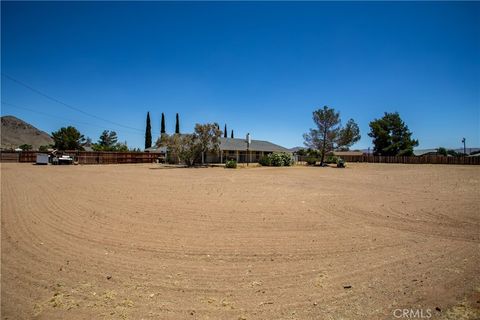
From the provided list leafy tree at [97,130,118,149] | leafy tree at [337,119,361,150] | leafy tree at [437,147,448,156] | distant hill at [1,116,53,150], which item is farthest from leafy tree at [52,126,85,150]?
leafy tree at [437,147,448,156]

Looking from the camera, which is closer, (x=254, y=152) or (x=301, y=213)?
(x=301, y=213)

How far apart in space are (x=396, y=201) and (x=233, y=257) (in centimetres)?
787

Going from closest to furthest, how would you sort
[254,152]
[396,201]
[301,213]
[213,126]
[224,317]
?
[224,317], [301,213], [396,201], [213,126], [254,152]

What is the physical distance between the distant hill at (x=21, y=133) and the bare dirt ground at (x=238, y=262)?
14616 cm

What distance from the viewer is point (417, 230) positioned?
648 cm

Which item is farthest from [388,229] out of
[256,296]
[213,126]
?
[213,126]

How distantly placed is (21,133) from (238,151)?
13852 cm

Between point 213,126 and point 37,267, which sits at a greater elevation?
point 213,126

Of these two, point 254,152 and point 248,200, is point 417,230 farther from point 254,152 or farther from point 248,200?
point 254,152

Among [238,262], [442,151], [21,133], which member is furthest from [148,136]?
[21,133]

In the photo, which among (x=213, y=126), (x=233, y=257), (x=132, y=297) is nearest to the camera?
(x=132, y=297)

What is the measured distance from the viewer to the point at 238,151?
49.6m

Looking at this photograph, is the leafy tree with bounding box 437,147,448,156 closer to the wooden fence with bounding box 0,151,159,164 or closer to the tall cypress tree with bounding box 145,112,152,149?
the tall cypress tree with bounding box 145,112,152,149

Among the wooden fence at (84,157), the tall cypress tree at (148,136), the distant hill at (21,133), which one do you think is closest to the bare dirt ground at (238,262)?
the wooden fence at (84,157)
